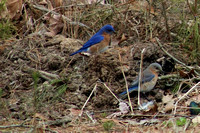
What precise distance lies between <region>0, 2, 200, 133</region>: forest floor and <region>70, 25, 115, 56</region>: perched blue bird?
7.0 inches

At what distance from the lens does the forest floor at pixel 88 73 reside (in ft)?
15.2

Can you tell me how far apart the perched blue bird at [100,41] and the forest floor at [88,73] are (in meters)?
0.18

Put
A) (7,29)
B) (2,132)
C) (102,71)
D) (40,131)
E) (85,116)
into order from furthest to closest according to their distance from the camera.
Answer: (7,29)
(102,71)
(85,116)
(2,132)
(40,131)

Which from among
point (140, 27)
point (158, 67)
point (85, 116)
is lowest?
point (85, 116)

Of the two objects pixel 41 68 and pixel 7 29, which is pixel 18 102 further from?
pixel 7 29

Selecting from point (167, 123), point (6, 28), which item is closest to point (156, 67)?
point (167, 123)

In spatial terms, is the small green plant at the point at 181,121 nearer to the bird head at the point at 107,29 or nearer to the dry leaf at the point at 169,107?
the dry leaf at the point at 169,107

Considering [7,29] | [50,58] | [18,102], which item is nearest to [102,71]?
[50,58]

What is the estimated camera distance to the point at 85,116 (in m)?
4.93

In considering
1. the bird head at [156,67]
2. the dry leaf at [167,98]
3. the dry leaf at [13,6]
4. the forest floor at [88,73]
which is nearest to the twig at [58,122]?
the forest floor at [88,73]

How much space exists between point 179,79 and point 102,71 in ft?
3.66

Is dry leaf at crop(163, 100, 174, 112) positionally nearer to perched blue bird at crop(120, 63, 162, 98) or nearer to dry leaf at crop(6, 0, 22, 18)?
perched blue bird at crop(120, 63, 162, 98)

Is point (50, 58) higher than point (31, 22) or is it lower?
lower

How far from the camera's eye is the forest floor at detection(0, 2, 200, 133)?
15.2 ft
